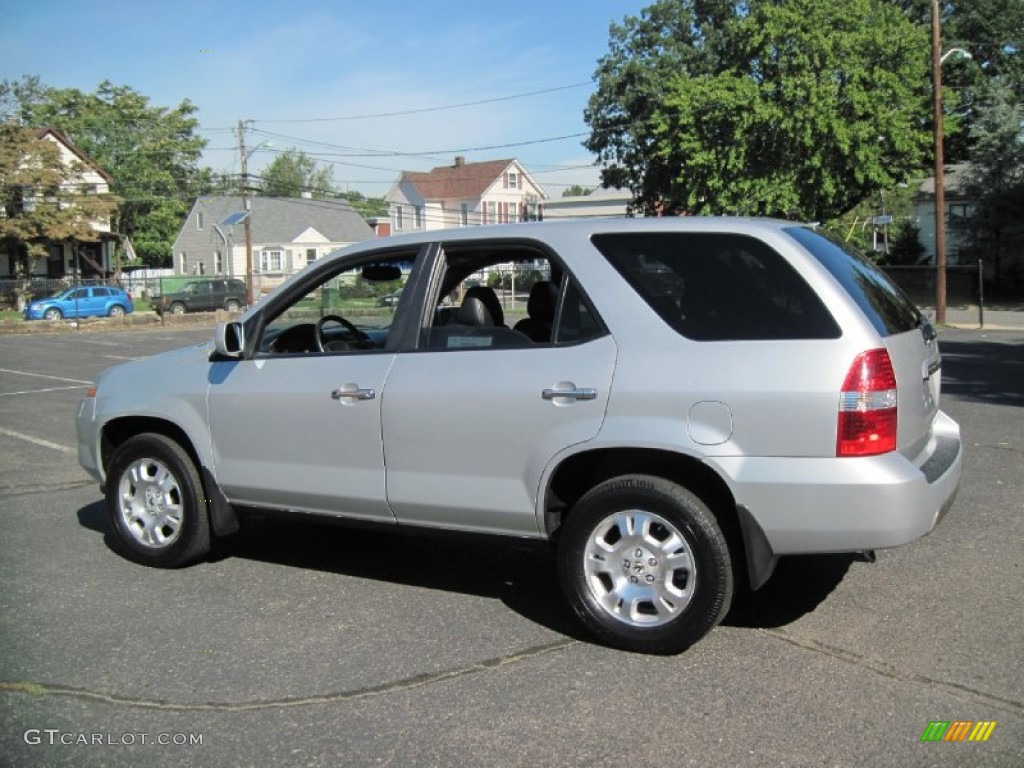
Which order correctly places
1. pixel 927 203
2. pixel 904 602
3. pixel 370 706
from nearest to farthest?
pixel 370 706, pixel 904 602, pixel 927 203

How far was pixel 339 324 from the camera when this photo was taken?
211 inches

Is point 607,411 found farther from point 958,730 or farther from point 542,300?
point 958,730

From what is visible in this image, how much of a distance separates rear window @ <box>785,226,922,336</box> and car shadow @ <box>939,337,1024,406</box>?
7.17 meters

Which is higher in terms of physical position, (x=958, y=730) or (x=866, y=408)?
(x=866, y=408)

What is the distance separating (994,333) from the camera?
73.5ft

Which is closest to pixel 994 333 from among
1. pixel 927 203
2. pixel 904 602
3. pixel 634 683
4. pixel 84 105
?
pixel 904 602

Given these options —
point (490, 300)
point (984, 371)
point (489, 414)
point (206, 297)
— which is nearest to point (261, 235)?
point (206, 297)

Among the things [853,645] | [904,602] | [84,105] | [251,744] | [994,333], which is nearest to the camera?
[251,744]

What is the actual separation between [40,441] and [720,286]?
316 inches

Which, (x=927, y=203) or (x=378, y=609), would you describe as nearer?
(x=378, y=609)

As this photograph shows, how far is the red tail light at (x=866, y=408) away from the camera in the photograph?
3.60 metres

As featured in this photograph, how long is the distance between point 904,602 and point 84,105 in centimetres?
7417

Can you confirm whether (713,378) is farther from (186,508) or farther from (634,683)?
(186,508)

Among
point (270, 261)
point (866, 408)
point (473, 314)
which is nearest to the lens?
point (866, 408)
